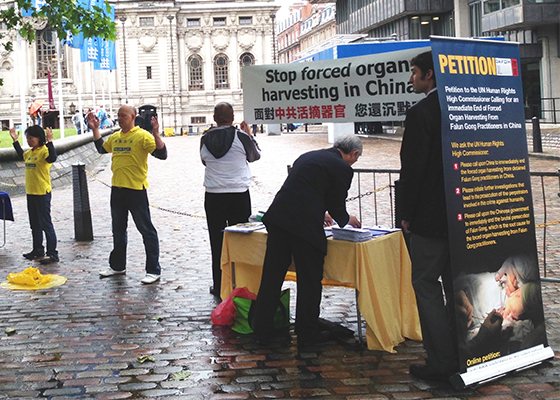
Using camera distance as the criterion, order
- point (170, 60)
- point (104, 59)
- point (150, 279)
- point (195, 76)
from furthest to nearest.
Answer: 1. point (195, 76)
2. point (170, 60)
3. point (104, 59)
4. point (150, 279)

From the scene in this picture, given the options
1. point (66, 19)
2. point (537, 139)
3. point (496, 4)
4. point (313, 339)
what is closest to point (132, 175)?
point (66, 19)

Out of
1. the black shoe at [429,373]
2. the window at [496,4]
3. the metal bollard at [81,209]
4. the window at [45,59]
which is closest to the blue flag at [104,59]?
the window at [496,4]

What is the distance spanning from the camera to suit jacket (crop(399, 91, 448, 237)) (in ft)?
15.7

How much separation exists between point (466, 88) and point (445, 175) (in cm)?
62

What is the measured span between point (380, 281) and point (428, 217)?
3.16 feet

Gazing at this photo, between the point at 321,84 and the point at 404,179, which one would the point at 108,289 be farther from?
the point at 404,179

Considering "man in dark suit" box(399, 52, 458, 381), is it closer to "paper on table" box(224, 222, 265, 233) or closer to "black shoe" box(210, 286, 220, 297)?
"paper on table" box(224, 222, 265, 233)

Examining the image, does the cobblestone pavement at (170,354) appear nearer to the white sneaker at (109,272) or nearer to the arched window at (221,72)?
the white sneaker at (109,272)

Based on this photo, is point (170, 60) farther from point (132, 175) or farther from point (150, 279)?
point (150, 279)

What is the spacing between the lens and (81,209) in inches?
457

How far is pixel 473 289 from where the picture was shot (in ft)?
16.2

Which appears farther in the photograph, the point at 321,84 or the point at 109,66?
the point at 109,66

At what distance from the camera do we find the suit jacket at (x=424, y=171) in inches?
188

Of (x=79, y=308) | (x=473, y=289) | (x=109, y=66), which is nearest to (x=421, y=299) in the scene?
(x=473, y=289)
